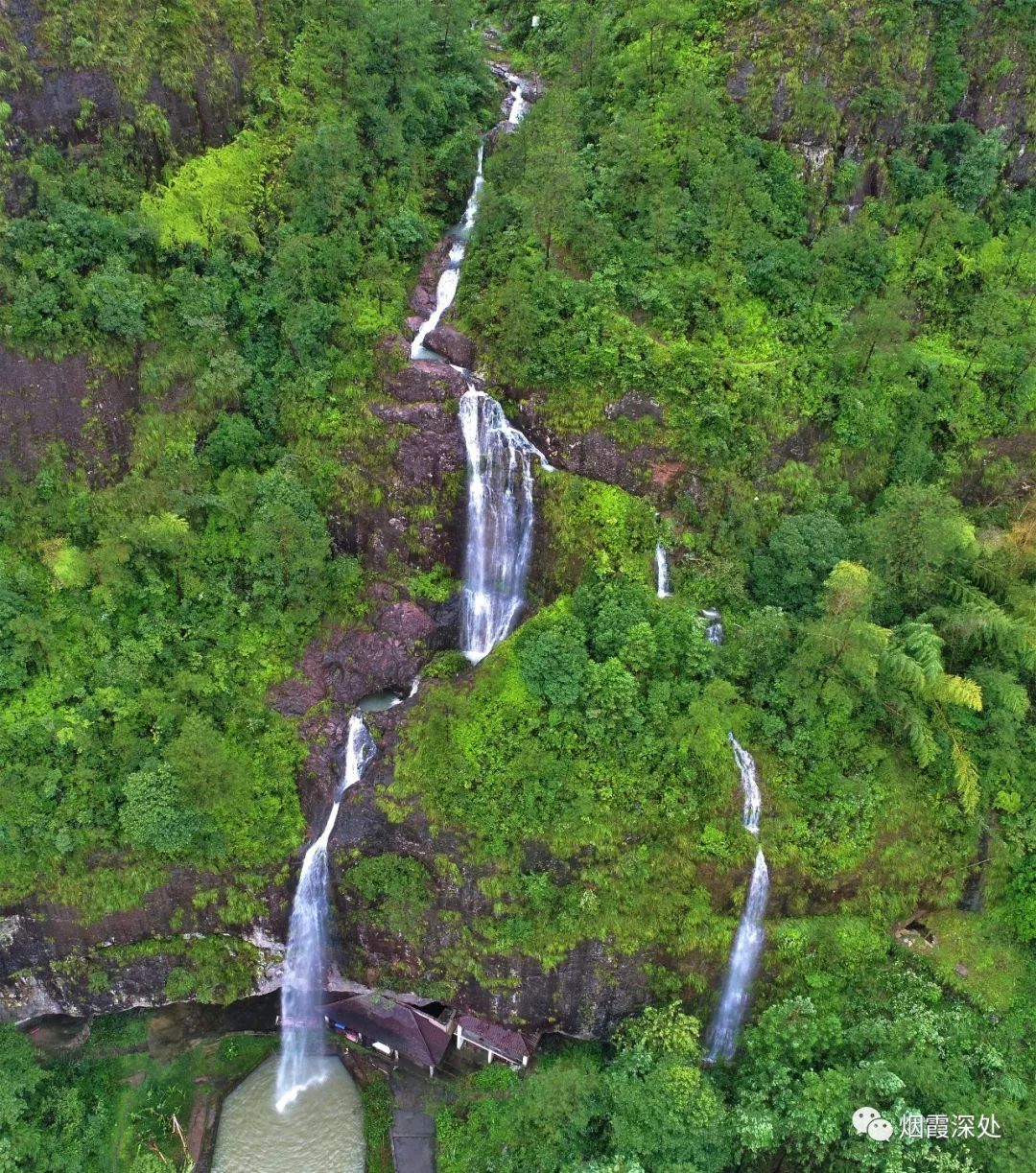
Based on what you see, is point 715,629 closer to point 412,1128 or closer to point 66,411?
point 412,1128

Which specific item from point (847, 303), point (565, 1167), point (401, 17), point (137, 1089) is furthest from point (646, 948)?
point (401, 17)

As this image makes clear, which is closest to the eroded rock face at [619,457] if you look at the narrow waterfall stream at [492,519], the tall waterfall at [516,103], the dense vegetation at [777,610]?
the dense vegetation at [777,610]

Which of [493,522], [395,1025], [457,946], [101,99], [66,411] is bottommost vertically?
[395,1025]

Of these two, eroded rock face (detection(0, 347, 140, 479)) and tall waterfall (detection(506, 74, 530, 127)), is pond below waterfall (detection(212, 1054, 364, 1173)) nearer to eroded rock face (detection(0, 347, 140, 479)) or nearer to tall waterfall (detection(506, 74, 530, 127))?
eroded rock face (detection(0, 347, 140, 479))

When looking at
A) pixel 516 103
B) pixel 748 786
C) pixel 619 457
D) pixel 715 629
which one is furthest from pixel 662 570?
pixel 516 103

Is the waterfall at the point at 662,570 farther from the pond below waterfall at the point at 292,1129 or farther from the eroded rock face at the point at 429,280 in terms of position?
the pond below waterfall at the point at 292,1129

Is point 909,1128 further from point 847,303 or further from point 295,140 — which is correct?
point 295,140
